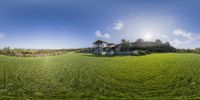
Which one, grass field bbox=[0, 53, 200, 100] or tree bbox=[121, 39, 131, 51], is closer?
grass field bbox=[0, 53, 200, 100]

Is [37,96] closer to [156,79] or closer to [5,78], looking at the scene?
[5,78]

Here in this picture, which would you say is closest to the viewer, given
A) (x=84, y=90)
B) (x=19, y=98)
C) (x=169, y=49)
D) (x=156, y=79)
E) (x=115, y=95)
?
(x=19, y=98)

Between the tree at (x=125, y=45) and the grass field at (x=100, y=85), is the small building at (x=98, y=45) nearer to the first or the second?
the tree at (x=125, y=45)

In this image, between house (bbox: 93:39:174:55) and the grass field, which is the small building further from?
the grass field

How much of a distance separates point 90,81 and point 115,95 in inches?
178

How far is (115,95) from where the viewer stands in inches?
579

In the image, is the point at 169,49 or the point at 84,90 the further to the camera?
the point at 169,49

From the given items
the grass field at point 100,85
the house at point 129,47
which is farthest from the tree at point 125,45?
the grass field at point 100,85

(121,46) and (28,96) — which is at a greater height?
(121,46)

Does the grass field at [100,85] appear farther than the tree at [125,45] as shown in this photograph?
No

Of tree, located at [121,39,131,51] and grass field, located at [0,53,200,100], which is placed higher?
tree, located at [121,39,131,51]

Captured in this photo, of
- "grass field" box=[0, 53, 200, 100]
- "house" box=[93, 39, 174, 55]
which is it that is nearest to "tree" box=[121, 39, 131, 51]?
"house" box=[93, 39, 174, 55]

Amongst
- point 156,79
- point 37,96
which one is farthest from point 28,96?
point 156,79

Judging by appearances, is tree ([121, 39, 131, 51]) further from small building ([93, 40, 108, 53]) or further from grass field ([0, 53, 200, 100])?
grass field ([0, 53, 200, 100])
